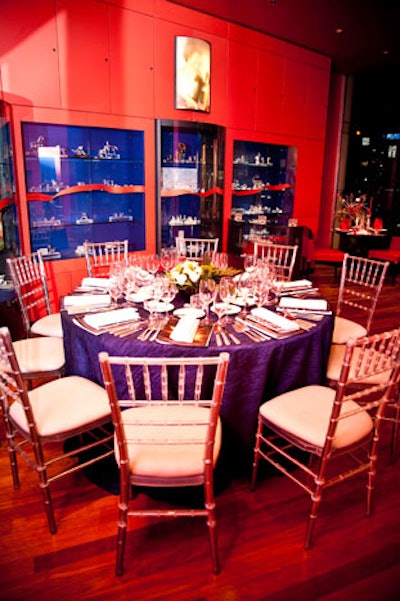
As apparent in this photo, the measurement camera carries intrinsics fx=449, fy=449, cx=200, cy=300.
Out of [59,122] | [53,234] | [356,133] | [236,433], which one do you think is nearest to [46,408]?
[236,433]

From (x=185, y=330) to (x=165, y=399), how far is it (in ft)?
1.74

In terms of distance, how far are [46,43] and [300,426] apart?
4.18 meters

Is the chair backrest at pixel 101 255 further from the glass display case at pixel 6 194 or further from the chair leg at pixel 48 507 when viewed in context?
the chair leg at pixel 48 507

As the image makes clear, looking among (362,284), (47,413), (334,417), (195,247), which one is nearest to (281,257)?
(195,247)

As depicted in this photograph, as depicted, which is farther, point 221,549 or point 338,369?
point 338,369

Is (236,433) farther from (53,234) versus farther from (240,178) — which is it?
(240,178)

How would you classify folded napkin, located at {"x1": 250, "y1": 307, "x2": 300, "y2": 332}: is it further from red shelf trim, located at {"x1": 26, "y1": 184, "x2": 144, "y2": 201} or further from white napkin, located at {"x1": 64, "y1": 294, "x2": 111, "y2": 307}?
red shelf trim, located at {"x1": 26, "y1": 184, "x2": 144, "y2": 201}

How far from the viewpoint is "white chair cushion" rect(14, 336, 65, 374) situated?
8.50 feet

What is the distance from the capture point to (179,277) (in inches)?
104

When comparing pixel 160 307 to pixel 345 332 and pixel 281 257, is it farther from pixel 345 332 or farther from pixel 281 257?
pixel 281 257

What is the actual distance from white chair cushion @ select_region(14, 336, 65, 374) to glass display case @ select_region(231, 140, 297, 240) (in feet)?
12.6

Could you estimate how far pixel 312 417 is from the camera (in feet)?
6.76

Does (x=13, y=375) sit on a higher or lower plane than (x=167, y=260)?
lower

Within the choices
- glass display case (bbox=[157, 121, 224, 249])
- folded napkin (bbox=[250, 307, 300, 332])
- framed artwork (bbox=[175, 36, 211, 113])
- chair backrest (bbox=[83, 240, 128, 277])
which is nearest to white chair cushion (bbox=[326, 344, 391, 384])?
folded napkin (bbox=[250, 307, 300, 332])
